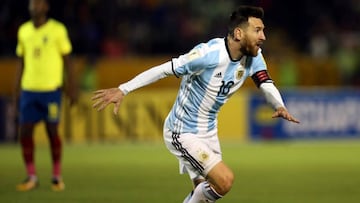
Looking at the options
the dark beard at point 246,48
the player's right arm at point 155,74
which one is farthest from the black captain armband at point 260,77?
the player's right arm at point 155,74

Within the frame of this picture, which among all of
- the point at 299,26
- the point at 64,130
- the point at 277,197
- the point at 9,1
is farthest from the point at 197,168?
the point at 299,26

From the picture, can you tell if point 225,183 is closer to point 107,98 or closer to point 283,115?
point 283,115

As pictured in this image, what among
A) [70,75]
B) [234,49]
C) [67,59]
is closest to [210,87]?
[234,49]

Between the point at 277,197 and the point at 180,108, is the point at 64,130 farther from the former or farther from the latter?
the point at 180,108

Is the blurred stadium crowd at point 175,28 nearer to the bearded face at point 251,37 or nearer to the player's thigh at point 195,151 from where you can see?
the player's thigh at point 195,151

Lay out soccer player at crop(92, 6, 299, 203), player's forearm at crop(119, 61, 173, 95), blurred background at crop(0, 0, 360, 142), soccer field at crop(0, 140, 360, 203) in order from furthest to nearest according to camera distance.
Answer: blurred background at crop(0, 0, 360, 142) → soccer field at crop(0, 140, 360, 203) → soccer player at crop(92, 6, 299, 203) → player's forearm at crop(119, 61, 173, 95)

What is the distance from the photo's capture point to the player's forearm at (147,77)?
26.1 ft

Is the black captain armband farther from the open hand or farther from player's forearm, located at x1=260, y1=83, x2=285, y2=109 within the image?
the open hand

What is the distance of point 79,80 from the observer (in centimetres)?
1967

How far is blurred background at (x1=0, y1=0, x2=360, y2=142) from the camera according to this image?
1902 centimetres

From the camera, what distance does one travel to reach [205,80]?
8.22 metres

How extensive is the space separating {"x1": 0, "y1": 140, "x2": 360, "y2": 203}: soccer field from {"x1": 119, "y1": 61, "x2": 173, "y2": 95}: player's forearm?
2.43m

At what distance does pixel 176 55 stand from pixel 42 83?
8951mm

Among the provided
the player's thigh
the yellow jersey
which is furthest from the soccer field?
the player's thigh
